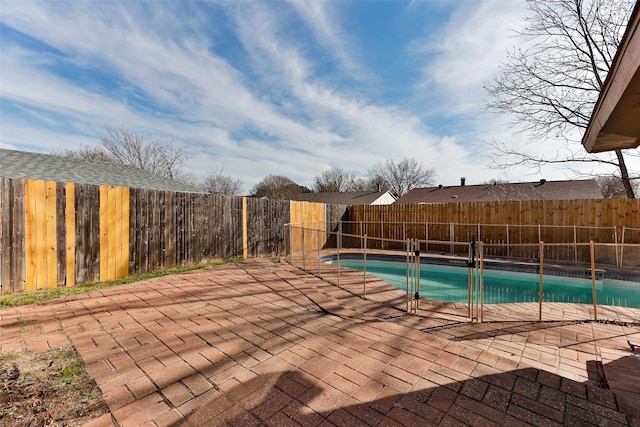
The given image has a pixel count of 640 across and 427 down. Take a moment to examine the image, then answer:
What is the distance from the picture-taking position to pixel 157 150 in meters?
22.0

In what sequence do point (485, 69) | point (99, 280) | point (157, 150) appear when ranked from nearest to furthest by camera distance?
point (99, 280), point (485, 69), point (157, 150)

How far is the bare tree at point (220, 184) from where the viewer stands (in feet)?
101

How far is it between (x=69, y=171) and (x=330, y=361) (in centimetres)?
987

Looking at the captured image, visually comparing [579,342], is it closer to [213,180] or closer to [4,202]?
[4,202]

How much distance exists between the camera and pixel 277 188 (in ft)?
113

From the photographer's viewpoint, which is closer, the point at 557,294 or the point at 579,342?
the point at 579,342

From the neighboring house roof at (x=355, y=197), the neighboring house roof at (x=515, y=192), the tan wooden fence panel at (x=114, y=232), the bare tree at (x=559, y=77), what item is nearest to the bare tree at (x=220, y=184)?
the neighboring house roof at (x=355, y=197)

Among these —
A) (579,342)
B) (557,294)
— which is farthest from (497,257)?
(579,342)

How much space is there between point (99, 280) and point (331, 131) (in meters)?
14.2

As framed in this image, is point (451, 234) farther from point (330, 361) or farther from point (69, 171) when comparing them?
point (69, 171)

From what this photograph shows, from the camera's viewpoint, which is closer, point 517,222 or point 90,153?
point 517,222

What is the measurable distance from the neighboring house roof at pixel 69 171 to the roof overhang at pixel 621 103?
33.1 ft

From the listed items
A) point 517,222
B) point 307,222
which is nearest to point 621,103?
point 307,222

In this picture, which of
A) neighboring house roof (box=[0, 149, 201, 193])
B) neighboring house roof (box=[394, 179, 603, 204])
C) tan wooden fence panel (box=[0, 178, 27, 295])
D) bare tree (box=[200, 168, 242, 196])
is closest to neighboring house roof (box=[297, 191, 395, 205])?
neighboring house roof (box=[394, 179, 603, 204])
